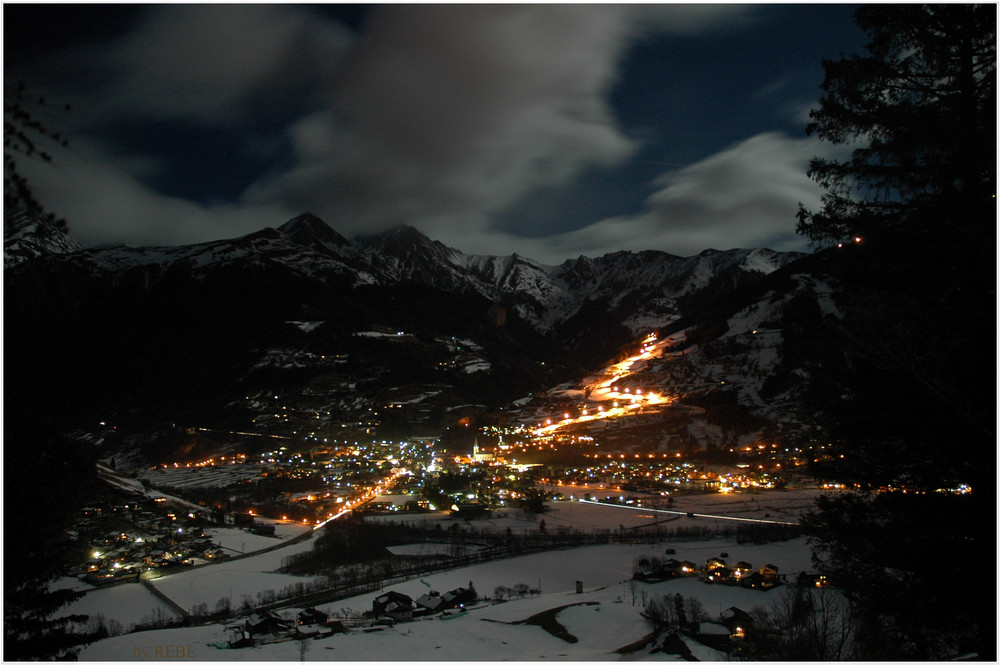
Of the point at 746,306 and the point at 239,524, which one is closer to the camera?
the point at 239,524

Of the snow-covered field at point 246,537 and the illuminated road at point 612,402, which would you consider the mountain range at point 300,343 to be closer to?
the illuminated road at point 612,402

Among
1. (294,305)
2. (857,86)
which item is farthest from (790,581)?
(294,305)

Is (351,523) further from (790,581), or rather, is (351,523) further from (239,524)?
(790,581)

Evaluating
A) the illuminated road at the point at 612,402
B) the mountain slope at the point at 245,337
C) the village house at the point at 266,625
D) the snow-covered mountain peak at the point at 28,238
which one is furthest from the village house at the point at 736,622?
the mountain slope at the point at 245,337

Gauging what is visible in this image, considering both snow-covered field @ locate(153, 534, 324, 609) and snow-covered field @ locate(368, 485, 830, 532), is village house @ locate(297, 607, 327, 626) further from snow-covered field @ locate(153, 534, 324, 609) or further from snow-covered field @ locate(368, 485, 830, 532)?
snow-covered field @ locate(368, 485, 830, 532)

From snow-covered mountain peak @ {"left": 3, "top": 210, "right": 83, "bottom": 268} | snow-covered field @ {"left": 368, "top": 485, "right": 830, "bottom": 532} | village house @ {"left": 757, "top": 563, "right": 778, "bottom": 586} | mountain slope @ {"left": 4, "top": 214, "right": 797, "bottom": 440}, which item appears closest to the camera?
snow-covered mountain peak @ {"left": 3, "top": 210, "right": 83, "bottom": 268}

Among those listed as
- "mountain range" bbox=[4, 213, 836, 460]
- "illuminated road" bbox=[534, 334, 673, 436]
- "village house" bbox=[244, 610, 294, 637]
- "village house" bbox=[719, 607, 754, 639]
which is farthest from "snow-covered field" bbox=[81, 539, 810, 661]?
"illuminated road" bbox=[534, 334, 673, 436]

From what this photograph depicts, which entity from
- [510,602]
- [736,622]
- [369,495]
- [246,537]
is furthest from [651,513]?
[246,537]

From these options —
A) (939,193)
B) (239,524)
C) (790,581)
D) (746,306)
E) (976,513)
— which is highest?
(746,306)
